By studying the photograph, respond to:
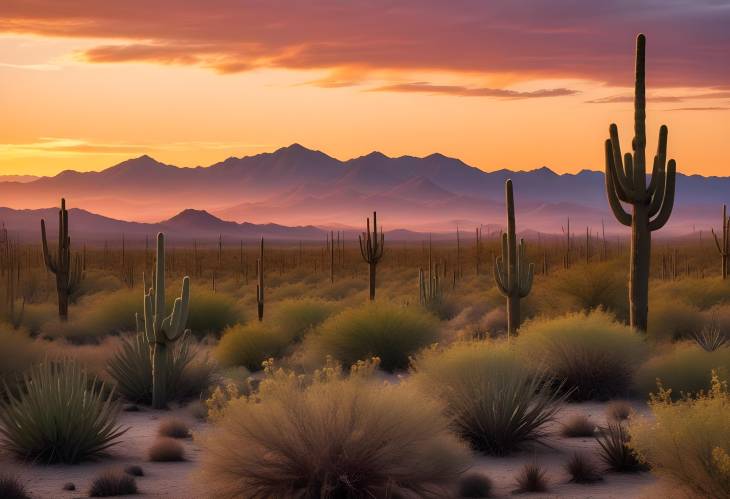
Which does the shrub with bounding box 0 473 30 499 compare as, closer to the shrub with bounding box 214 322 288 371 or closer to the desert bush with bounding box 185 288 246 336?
the shrub with bounding box 214 322 288 371

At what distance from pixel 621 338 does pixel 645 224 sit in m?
3.60

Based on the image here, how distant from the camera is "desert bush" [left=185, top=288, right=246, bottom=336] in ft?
93.8

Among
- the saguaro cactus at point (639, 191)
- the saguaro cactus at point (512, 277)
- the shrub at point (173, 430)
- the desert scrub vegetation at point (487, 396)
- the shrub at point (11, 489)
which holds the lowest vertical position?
the shrub at point (173, 430)

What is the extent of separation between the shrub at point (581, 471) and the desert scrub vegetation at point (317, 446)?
2182 millimetres

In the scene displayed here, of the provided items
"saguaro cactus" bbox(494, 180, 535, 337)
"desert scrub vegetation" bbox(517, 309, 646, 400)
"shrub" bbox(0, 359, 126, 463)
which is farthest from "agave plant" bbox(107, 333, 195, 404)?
"saguaro cactus" bbox(494, 180, 535, 337)

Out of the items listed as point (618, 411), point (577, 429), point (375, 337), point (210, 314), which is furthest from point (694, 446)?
point (210, 314)

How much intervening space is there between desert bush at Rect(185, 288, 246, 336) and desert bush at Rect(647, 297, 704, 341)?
10.7m

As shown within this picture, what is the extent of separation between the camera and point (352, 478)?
9578 millimetres

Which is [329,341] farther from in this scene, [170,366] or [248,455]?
[248,455]

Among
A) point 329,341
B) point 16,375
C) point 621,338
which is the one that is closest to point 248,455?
point 16,375

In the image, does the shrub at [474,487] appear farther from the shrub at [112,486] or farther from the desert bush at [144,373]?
the desert bush at [144,373]

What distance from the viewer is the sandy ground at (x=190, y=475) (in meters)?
10.8

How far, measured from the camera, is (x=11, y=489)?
10.6 meters

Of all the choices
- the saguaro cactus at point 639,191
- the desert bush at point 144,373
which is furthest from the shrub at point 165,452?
the saguaro cactus at point 639,191
